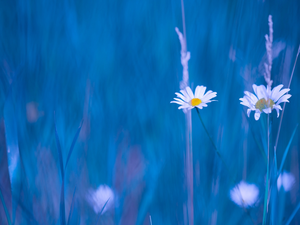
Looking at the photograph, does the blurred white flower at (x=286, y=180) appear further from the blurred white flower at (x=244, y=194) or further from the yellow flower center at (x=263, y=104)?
the yellow flower center at (x=263, y=104)

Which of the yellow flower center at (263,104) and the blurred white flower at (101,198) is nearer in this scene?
the yellow flower center at (263,104)

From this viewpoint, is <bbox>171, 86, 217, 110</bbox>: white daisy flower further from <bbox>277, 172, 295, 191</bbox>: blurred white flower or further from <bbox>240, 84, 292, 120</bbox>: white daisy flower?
<bbox>277, 172, 295, 191</bbox>: blurred white flower

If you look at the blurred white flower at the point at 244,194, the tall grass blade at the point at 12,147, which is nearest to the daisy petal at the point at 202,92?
the blurred white flower at the point at 244,194

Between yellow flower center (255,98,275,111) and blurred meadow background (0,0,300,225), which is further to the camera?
blurred meadow background (0,0,300,225)

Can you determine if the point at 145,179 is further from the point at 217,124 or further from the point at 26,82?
the point at 26,82

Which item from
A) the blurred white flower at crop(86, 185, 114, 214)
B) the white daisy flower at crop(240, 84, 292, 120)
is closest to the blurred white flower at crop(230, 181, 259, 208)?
the white daisy flower at crop(240, 84, 292, 120)

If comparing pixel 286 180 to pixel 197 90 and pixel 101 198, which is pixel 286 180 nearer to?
pixel 197 90
